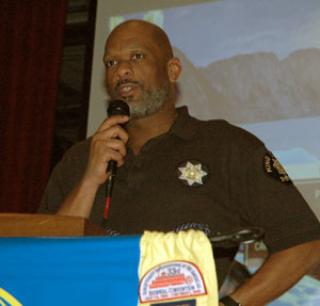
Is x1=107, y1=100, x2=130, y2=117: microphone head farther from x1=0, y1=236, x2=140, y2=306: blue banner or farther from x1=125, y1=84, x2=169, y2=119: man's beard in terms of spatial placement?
x1=0, y1=236, x2=140, y2=306: blue banner

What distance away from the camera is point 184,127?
220cm

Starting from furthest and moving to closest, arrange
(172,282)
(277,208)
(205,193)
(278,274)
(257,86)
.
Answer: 1. (257,86)
2. (205,193)
3. (277,208)
4. (278,274)
5. (172,282)

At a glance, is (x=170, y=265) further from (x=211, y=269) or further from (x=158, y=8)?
(x=158, y=8)

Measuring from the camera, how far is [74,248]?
118cm

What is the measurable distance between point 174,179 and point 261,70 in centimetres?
140

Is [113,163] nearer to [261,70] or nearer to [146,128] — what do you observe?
[146,128]

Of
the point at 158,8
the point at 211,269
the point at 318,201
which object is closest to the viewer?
the point at 211,269

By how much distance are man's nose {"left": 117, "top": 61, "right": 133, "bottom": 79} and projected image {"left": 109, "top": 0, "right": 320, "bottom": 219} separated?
1.13m

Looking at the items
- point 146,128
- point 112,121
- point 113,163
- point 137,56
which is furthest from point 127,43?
point 113,163

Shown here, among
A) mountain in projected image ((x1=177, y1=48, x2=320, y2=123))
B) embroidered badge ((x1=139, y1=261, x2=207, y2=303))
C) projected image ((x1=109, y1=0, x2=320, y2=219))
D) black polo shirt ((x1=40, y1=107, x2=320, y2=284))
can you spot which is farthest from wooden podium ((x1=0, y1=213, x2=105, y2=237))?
mountain in projected image ((x1=177, y1=48, x2=320, y2=123))

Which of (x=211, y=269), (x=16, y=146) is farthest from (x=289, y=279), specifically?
(x=16, y=146)

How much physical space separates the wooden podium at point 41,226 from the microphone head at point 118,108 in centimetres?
76

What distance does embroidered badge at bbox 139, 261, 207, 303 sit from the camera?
3.55 feet

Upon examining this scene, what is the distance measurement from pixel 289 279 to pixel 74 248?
0.79 m
